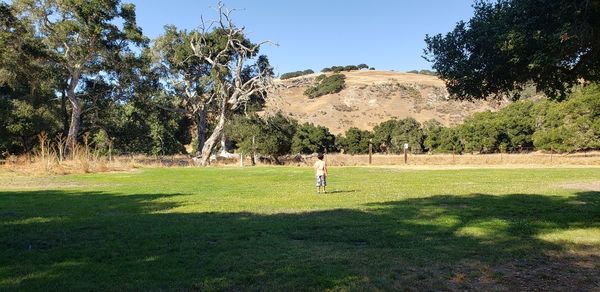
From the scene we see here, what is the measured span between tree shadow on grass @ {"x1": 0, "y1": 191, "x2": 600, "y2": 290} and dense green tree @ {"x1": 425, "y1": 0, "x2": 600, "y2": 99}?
3031mm

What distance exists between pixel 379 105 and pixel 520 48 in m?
91.4

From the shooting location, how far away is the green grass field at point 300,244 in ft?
19.1

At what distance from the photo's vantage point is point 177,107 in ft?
175

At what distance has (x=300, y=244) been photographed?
792 centimetres

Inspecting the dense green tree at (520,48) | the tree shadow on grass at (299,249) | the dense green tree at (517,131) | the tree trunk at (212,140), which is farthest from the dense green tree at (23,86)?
the dense green tree at (517,131)

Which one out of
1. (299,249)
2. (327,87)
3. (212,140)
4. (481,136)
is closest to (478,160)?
(481,136)

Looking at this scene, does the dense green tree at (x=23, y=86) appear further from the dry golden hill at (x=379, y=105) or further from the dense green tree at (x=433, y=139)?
the dry golden hill at (x=379, y=105)

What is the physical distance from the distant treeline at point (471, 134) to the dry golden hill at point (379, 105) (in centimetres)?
1707

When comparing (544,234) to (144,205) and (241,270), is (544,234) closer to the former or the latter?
(241,270)

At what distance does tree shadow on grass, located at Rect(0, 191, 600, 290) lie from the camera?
5781 millimetres

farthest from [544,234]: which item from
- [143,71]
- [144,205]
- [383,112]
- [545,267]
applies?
[383,112]

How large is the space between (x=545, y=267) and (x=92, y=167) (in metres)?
28.7

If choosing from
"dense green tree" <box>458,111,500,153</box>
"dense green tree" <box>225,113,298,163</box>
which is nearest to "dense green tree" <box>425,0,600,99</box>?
"dense green tree" <box>225,113,298,163</box>

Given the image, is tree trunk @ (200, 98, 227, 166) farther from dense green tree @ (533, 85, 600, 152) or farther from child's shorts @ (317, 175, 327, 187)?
dense green tree @ (533, 85, 600, 152)
